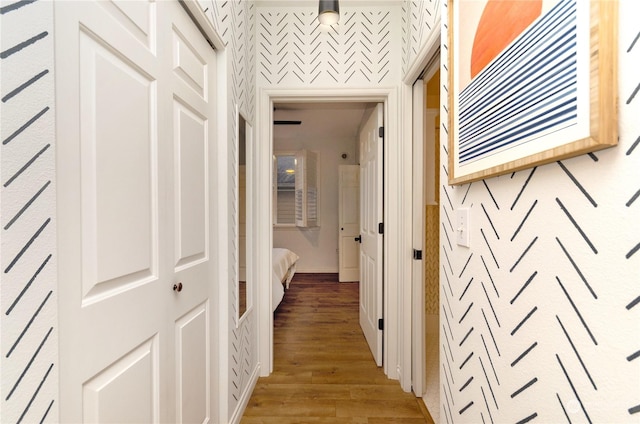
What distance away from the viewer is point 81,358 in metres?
0.71

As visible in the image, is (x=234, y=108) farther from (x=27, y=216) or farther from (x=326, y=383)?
(x=326, y=383)

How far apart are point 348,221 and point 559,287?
4481 mm

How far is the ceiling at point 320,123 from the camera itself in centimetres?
425

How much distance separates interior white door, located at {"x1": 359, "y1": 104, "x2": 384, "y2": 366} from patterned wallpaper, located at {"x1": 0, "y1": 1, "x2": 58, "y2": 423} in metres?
1.95

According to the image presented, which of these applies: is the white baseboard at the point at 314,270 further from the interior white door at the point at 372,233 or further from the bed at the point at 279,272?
Result: the interior white door at the point at 372,233

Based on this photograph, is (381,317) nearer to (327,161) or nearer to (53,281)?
(53,281)

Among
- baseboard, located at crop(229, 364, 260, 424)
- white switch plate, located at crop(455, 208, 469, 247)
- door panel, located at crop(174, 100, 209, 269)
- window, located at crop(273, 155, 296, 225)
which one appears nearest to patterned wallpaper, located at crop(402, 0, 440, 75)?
white switch plate, located at crop(455, 208, 469, 247)

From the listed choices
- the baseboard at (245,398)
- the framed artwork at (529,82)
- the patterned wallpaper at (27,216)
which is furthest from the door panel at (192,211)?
the framed artwork at (529,82)

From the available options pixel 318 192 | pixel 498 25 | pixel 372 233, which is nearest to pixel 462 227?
pixel 498 25

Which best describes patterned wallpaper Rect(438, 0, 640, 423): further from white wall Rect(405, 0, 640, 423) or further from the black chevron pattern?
the black chevron pattern

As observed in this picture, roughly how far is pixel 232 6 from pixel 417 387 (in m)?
2.60

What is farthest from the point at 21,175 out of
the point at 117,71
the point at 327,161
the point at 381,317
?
the point at 327,161

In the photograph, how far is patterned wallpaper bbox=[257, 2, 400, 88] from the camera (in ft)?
7.05

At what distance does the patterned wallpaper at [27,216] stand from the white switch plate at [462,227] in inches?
46.2
